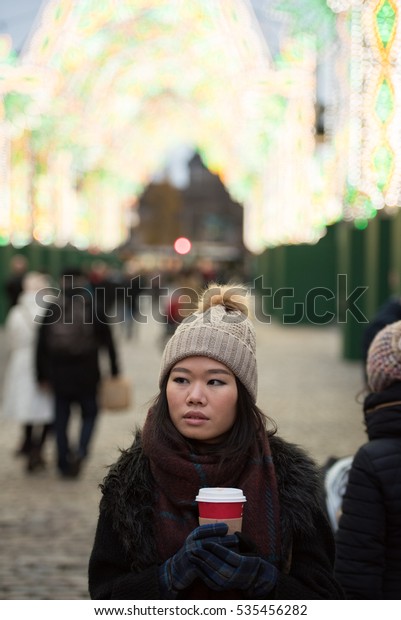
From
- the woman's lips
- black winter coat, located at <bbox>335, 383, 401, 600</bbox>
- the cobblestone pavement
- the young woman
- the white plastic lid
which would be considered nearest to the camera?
the white plastic lid

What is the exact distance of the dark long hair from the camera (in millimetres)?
2369

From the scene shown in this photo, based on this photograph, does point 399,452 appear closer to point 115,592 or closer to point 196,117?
point 115,592

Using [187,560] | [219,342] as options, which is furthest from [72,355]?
[187,560]

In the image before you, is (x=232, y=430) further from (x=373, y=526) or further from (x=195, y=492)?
(x=373, y=526)

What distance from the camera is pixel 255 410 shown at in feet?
8.10

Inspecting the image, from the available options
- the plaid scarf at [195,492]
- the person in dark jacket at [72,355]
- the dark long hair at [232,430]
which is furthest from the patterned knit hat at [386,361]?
the person in dark jacket at [72,355]

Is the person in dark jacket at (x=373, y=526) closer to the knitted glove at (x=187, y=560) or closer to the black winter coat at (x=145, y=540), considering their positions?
the black winter coat at (x=145, y=540)

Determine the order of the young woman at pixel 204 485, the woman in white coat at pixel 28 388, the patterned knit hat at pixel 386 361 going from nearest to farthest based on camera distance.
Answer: the young woman at pixel 204 485 < the patterned knit hat at pixel 386 361 < the woman in white coat at pixel 28 388

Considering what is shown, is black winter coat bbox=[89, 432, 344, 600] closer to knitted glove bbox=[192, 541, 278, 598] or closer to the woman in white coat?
knitted glove bbox=[192, 541, 278, 598]

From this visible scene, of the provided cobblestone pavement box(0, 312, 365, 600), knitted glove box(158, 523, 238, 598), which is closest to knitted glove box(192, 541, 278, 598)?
knitted glove box(158, 523, 238, 598)

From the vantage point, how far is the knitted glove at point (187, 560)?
2137 mm

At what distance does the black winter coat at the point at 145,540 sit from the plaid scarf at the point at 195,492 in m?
0.03

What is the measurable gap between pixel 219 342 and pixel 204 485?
1.07 feet

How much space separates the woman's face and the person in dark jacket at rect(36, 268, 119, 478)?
5433 millimetres
